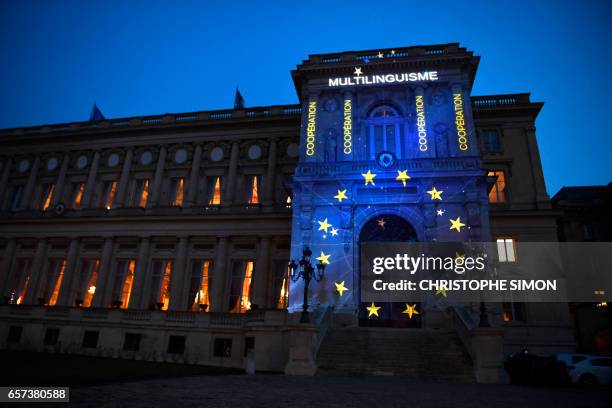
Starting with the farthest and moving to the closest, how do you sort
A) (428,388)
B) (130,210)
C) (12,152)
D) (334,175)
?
(12,152)
(130,210)
(334,175)
(428,388)

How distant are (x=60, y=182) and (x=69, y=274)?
9126 mm

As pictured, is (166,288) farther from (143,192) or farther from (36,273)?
(36,273)

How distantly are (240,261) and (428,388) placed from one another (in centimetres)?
2024

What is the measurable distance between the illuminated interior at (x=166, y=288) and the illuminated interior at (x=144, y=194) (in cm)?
614

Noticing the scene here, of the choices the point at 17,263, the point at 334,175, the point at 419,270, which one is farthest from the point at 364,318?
the point at 17,263

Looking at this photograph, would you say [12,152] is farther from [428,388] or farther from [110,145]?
[428,388]

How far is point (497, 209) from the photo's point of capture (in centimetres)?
2844

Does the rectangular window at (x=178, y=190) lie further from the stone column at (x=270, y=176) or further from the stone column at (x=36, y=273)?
the stone column at (x=36, y=273)

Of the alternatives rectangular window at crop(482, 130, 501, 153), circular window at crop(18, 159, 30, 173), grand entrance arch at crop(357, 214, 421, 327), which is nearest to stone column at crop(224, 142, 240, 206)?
grand entrance arch at crop(357, 214, 421, 327)

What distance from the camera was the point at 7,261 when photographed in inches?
1347

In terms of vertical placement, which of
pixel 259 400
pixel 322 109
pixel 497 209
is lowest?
pixel 259 400

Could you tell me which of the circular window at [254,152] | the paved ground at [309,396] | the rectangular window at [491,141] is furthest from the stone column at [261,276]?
the rectangular window at [491,141]

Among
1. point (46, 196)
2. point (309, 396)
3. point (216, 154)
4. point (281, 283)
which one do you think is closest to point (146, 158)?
point (216, 154)

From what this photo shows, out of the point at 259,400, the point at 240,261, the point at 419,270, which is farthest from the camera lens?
the point at 240,261
